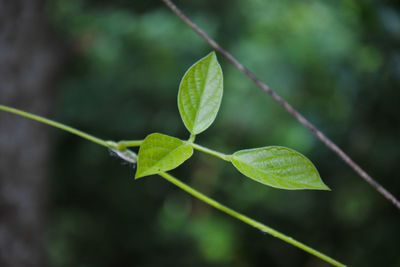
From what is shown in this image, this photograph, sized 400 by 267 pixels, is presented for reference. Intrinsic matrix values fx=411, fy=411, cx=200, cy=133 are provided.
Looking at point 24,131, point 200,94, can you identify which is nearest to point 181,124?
point 24,131

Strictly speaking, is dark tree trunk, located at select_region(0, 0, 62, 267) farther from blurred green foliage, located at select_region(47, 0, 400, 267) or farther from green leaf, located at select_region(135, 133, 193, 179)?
green leaf, located at select_region(135, 133, 193, 179)

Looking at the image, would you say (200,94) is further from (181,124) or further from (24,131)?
(181,124)

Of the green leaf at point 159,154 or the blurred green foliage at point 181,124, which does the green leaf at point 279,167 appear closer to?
the green leaf at point 159,154

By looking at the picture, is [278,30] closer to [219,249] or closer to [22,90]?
[219,249]

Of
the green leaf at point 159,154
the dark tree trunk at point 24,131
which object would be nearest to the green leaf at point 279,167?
the green leaf at point 159,154

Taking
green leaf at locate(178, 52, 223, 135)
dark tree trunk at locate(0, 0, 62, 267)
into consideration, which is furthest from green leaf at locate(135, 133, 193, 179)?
dark tree trunk at locate(0, 0, 62, 267)
